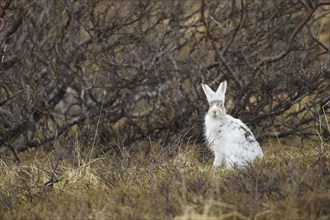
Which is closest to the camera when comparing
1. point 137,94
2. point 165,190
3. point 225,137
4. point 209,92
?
point 165,190

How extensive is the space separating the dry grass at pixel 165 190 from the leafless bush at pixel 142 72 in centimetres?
195

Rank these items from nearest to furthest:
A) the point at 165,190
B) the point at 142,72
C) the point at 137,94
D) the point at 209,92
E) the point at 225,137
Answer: the point at 165,190 < the point at 225,137 < the point at 209,92 < the point at 142,72 < the point at 137,94

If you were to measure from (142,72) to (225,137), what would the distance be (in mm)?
2254

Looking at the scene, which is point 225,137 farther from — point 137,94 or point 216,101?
point 137,94

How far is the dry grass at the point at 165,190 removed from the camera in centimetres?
474

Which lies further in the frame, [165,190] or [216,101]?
[216,101]

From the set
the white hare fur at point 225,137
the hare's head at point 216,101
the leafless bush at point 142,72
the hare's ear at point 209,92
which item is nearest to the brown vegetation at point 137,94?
the leafless bush at point 142,72

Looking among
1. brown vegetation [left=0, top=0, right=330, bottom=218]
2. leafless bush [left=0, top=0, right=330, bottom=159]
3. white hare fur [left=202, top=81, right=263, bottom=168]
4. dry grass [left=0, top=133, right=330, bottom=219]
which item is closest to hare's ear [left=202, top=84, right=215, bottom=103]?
white hare fur [left=202, top=81, right=263, bottom=168]

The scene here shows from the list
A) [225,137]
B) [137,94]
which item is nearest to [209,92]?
[225,137]

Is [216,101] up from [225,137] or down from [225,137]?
up

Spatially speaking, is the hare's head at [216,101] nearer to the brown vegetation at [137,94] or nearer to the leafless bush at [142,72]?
the brown vegetation at [137,94]

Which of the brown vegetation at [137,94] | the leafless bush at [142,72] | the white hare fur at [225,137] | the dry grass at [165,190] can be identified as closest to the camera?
the dry grass at [165,190]

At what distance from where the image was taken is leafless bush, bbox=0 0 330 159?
8836 mm

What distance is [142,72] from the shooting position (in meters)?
9.09
